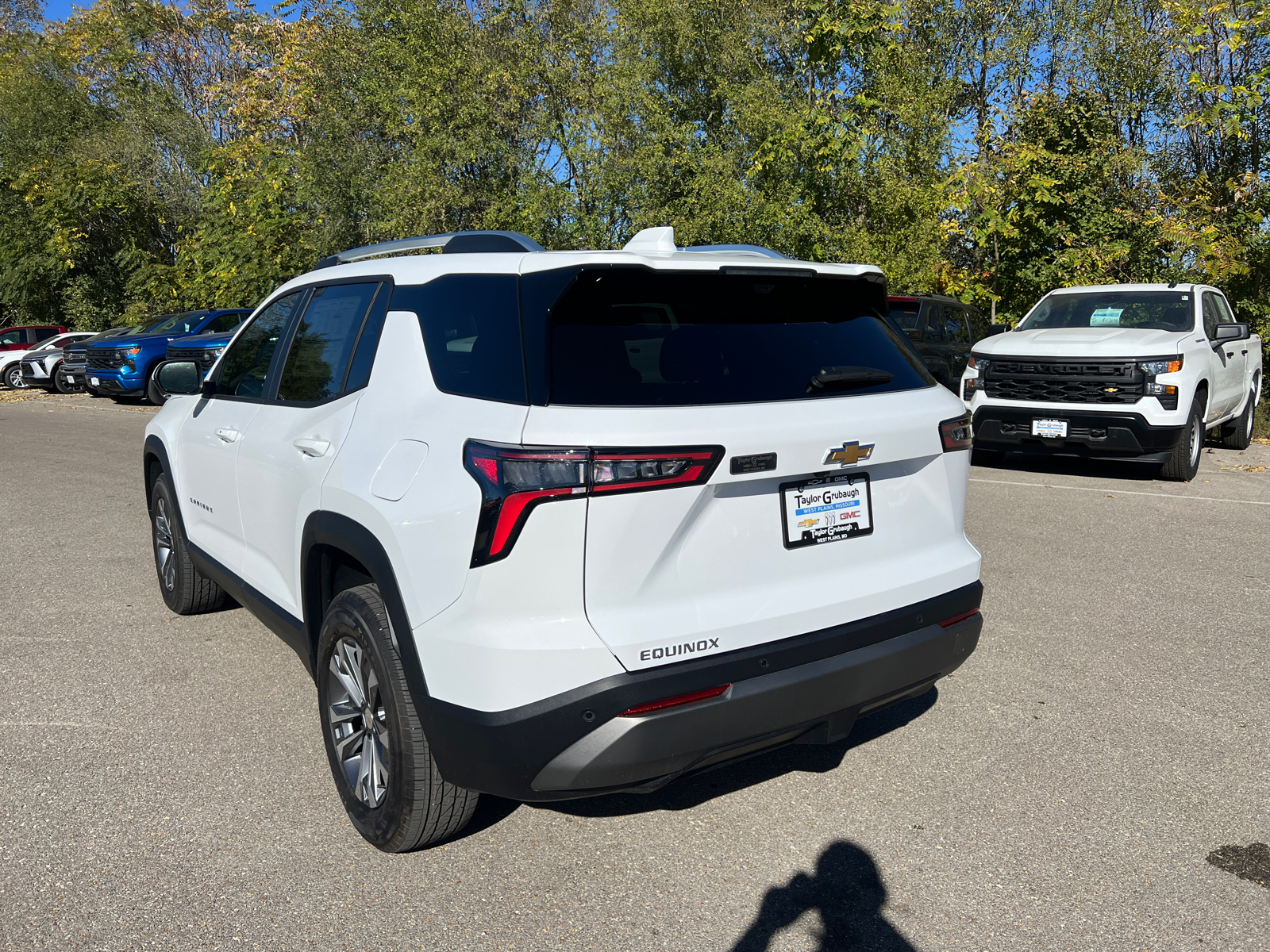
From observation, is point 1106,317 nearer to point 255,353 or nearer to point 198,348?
point 255,353

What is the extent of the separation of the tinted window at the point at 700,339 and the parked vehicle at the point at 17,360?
26714 mm

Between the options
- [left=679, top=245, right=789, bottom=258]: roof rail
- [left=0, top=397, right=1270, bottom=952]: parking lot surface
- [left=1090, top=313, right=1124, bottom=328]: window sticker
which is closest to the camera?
[left=0, top=397, right=1270, bottom=952]: parking lot surface

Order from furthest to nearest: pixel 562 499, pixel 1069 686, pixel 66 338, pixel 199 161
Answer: pixel 199 161 → pixel 66 338 → pixel 1069 686 → pixel 562 499

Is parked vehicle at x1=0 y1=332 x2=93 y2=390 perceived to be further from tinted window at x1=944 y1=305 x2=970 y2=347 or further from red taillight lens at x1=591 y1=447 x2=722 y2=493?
red taillight lens at x1=591 y1=447 x2=722 y2=493

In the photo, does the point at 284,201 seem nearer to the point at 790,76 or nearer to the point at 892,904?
the point at 790,76

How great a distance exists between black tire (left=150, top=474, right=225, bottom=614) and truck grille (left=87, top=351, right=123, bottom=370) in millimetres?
16625

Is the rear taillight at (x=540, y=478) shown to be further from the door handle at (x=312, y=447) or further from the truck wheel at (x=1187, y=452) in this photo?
the truck wheel at (x=1187, y=452)

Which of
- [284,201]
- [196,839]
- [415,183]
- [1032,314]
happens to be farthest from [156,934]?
[284,201]

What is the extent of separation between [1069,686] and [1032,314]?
7.93m

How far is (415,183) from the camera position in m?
21.1

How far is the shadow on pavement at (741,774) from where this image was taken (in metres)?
3.36

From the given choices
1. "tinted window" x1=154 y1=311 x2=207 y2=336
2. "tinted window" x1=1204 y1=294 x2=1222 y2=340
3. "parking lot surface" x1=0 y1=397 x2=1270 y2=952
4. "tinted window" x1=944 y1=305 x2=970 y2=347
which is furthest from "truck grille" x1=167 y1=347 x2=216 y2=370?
"tinted window" x1=1204 y1=294 x2=1222 y2=340

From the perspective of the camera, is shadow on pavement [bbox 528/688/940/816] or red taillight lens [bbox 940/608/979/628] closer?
red taillight lens [bbox 940/608/979/628]

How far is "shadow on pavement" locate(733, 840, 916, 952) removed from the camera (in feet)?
8.64
